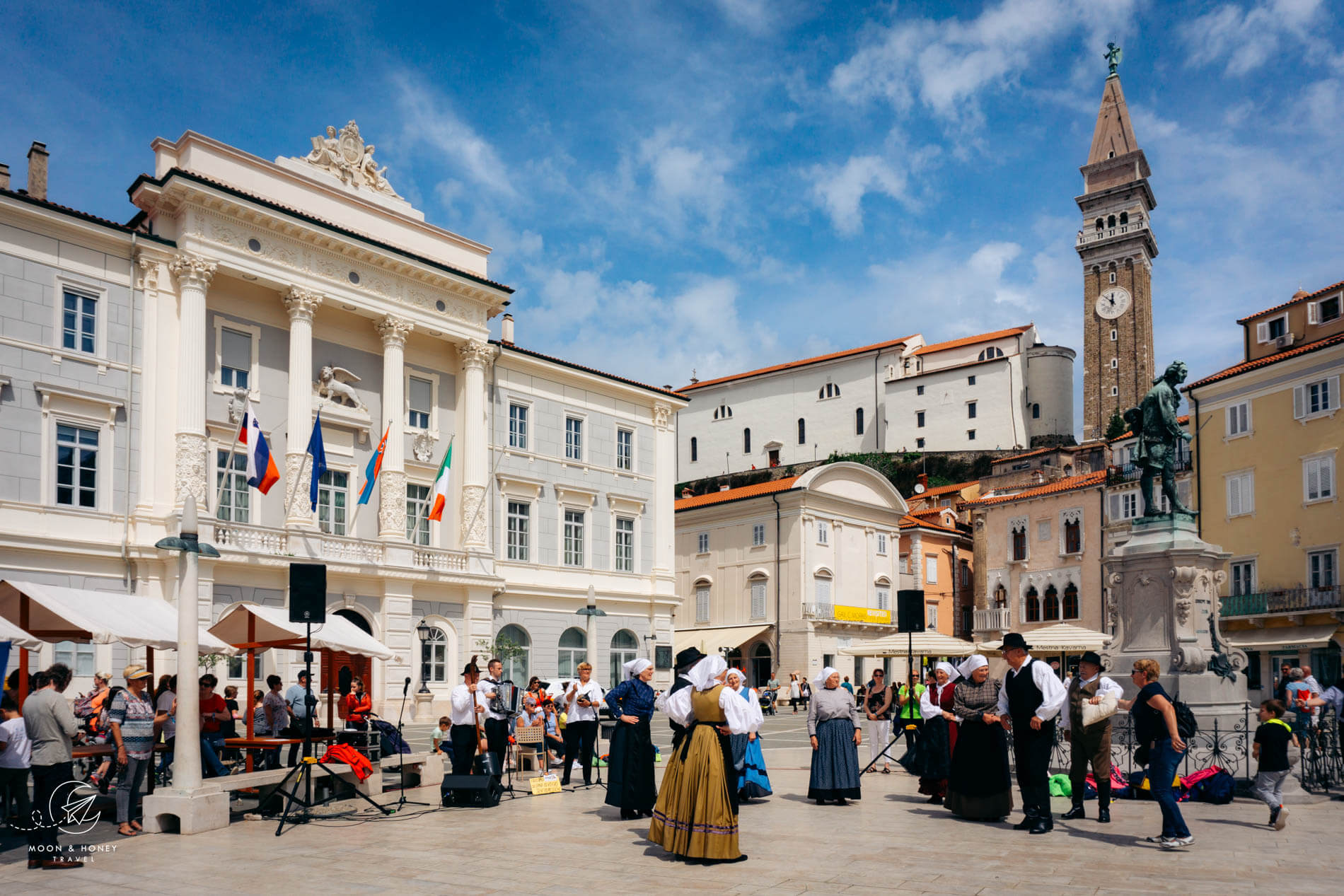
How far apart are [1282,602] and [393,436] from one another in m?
27.8

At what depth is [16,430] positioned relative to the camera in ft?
80.6

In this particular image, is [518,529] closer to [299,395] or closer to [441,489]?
[441,489]

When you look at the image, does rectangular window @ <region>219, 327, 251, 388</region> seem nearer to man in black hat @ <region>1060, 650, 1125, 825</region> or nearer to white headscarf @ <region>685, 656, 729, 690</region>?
white headscarf @ <region>685, 656, 729, 690</region>

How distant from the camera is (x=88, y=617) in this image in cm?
1351

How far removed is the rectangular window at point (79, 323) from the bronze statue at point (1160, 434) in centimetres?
2258

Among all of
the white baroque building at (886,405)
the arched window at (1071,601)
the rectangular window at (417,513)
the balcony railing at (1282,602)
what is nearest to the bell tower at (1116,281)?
the white baroque building at (886,405)

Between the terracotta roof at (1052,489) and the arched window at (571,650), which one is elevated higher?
the terracotta roof at (1052,489)

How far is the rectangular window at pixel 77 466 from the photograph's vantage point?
25.3 m

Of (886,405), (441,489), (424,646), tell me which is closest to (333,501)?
(441,489)

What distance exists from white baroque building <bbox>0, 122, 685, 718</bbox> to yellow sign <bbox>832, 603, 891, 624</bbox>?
40.1 feet

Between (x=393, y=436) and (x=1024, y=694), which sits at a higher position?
(x=393, y=436)

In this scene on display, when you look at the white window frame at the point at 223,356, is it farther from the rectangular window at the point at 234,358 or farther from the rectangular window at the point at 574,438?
the rectangular window at the point at 574,438

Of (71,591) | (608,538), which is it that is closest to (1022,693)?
(71,591)

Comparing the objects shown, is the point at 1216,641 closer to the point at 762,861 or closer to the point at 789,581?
the point at 762,861
